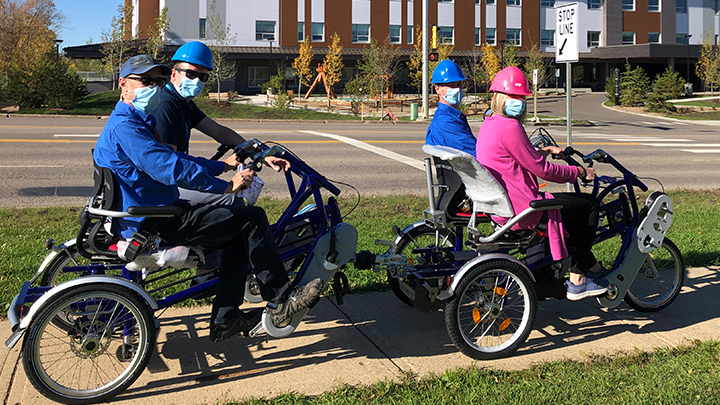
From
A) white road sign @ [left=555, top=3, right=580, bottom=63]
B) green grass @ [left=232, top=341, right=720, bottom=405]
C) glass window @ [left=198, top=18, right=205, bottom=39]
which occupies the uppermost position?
glass window @ [left=198, top=18, right=205, bottom=39]

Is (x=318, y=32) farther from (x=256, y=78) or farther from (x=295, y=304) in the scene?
(x=295, y=304)

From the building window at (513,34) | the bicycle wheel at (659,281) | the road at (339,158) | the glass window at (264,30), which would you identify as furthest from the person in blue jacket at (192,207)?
the building window at (513,34)

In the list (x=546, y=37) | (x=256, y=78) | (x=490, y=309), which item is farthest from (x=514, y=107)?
(x=546, y=37)

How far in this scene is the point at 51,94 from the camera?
101ft

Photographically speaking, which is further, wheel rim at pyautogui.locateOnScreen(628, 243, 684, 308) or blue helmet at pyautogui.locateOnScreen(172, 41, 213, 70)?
wheel rim at pyautogui.locateOnScreen(628, 243, 684, 308)

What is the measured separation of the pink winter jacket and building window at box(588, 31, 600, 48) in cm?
7077

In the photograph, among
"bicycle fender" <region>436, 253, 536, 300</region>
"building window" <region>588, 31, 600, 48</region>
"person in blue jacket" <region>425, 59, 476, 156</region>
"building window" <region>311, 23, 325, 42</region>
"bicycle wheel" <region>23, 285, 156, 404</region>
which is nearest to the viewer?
"bicycle wheel" <region>23, 285, 156, 404</region>

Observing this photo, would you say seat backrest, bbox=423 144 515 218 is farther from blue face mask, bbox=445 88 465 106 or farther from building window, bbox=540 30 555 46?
building window, bbox=540 30 555 46

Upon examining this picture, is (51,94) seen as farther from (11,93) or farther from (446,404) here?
(446,404)

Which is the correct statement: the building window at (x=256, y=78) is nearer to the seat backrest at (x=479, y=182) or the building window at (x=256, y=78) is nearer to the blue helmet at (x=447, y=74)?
the blue helmet at (x=447, y=74)

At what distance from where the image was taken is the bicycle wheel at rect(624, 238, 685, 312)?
18.0 ft

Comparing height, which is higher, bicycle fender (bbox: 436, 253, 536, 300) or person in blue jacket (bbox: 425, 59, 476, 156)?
person in blue jacket (bbox: 425, 59, 476, 156)

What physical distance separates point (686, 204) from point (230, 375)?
28.0 feet

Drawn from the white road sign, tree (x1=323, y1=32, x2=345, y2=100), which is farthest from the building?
the white road sign
